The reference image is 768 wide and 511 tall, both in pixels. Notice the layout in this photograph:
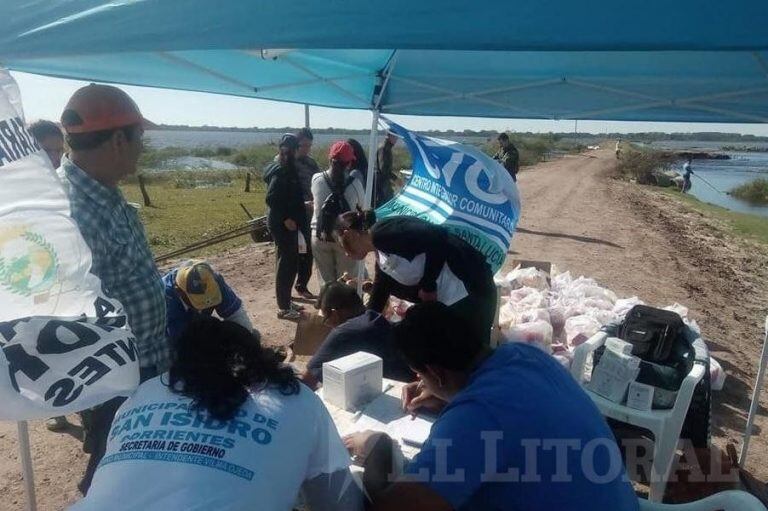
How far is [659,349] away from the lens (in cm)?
291

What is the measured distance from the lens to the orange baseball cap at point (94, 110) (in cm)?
181

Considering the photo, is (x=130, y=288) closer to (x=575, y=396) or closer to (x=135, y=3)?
(x=135, y=3)

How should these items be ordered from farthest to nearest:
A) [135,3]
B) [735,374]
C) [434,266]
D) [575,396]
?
[735,374], [434,266], [135,3], [575,396]

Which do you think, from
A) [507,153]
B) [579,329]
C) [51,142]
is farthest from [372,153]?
[507,153]

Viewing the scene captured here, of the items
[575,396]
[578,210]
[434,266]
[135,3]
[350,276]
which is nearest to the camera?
[575,396]

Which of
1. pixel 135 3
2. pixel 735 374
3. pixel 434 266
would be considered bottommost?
pixel 735 374

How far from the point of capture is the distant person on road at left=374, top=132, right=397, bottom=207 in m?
7.39

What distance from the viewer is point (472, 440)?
1238mm

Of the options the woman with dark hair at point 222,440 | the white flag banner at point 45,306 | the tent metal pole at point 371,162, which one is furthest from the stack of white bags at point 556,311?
the white flag banner at point 45,306

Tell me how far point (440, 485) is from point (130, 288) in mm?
1279

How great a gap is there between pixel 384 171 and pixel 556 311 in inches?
160

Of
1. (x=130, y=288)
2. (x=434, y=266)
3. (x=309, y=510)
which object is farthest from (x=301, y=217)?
(x=309, y=510)

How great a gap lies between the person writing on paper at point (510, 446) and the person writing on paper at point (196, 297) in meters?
1.19

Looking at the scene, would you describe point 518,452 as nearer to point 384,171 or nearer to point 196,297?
point 196,297
